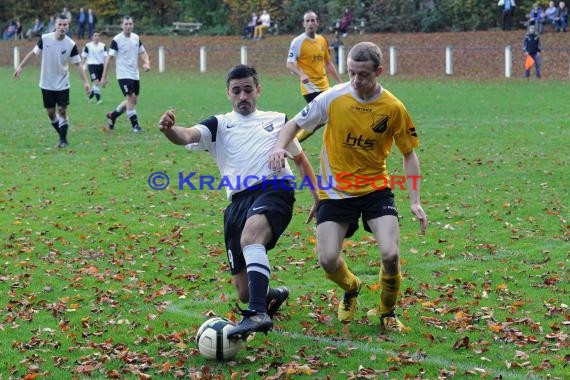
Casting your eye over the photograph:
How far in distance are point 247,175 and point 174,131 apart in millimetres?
627

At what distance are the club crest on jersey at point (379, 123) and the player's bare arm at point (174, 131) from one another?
1.22 meters

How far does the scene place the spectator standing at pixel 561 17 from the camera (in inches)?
1688

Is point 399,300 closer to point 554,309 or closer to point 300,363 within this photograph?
point 554,309

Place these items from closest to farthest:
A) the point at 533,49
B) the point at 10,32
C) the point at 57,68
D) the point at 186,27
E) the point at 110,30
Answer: the point at 57,68
the point at 533,49
the point at 186,27
the point at 110,30
the point at 10,32

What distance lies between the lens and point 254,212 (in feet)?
21.4

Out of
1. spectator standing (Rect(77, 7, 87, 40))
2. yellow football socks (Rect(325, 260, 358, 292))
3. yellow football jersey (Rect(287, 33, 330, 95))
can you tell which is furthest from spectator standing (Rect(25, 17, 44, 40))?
yellow football socks (Rect(325, 260, 358, 292))

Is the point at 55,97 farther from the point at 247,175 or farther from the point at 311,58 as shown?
the point at 247,175

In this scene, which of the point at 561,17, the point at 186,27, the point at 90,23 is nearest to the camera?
the point at 561,17

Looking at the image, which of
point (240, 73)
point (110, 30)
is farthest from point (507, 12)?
point (240, 73)

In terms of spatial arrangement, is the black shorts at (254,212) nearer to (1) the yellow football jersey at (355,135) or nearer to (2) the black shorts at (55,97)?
(1) the yellow football jersey at (355,135)

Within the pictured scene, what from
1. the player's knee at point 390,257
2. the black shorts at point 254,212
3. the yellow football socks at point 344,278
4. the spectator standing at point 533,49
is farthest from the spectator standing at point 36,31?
the player's knee at point 390,257

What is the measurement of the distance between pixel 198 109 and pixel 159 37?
3420 cm

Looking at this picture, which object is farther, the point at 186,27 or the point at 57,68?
the point at 186,27

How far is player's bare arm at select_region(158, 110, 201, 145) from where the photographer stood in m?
6.25
